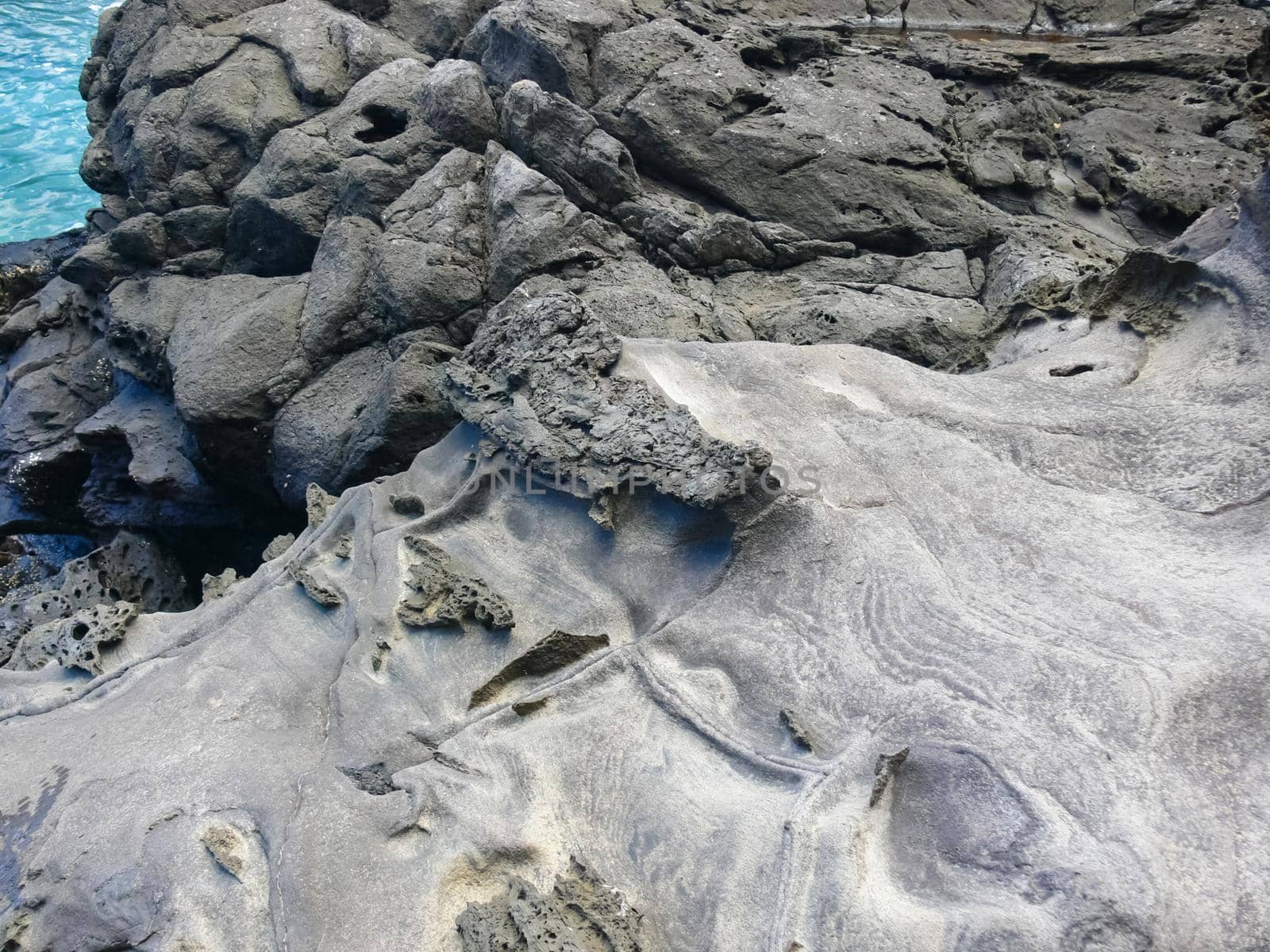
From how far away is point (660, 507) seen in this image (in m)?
2.86

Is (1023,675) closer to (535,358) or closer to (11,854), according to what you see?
(535,358)

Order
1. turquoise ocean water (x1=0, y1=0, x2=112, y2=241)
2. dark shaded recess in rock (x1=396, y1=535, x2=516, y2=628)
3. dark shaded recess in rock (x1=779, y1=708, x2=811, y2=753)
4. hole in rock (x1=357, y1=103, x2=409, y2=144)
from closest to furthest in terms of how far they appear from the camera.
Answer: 1. dark shaded recess in rock (x1=779, y1=708, x2=811, y2=753)
2. dark shaded recess in rock (x1=396, y1=535, x2=516, y2=628)
3. hole in rock (x1=357, y1=103, x2=409, y2=144)
4. turquoise ocean water (x1=0, y1=0, x2=112, y2=241)

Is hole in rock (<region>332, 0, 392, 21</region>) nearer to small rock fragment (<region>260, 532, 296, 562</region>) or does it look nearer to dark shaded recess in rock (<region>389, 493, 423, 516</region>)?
small rock fragment (<region>260, 532, 296, 562</region>)

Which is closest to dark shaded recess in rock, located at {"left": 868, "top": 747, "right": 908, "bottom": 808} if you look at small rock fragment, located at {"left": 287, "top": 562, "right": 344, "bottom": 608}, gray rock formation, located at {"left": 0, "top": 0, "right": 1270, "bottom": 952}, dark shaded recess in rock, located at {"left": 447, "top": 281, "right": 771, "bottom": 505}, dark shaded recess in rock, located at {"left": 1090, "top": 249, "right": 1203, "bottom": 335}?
gray rock formation, located at {"left": 0, "top": 0, "right": 1270, "bottom": 952}

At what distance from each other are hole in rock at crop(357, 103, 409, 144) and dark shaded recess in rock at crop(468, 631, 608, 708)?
382 cm

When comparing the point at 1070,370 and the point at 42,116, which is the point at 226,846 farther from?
the point at 42,116

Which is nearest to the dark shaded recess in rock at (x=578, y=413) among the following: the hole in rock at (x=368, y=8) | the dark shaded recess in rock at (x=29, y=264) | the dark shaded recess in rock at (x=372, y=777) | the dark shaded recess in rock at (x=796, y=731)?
the dark shaded recess in rock at (x=796, y=731)

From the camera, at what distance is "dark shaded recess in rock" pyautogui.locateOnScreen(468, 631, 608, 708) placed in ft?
8.93

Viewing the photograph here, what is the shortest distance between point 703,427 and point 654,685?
809 millimetres

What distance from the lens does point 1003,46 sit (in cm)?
639

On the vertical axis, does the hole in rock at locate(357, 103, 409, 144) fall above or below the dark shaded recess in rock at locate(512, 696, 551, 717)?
above

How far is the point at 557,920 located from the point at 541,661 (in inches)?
30.3

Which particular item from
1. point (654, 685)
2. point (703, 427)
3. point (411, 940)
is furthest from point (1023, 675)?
point (411, 940)

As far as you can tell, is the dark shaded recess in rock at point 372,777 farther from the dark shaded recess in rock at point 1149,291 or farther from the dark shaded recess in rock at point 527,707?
the dark shaded recess in rock at point 1149,291
